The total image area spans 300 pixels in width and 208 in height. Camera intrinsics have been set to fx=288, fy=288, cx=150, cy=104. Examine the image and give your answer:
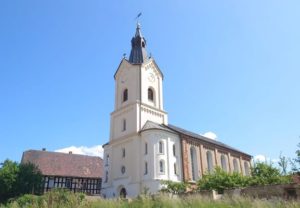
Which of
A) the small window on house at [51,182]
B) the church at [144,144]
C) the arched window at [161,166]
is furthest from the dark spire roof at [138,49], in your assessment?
the small window on house at [51,182]

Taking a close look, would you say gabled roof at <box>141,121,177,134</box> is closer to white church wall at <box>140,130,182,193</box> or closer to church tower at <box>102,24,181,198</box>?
church tower at <box>102,24,181,198</box>

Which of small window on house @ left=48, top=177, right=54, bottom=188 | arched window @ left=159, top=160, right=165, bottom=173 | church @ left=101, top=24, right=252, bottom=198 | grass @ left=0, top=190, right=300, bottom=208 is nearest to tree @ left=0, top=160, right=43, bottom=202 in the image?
small window on house @ left=48, top=177, right=54, bottom=188

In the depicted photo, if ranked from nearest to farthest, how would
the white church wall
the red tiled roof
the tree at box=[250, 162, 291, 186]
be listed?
the tree at box=[250, 162, 291, 186], the white church wall, the red tiled roof

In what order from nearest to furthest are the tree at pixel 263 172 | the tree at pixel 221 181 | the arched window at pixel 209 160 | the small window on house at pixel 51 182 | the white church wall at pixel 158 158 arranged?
the tree at pixel 221 181
the tree at pixel 263 172
the white church wall at pixel 158 158
the arched window at pixel 209 160
the small window on house at pixel 51 182

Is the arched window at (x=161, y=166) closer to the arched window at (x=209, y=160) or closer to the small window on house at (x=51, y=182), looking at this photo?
the arched window at (x=209, y=160)

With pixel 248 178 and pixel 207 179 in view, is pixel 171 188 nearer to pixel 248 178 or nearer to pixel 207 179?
pixel 207 179

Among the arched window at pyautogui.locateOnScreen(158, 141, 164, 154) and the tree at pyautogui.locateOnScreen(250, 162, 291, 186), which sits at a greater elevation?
the arched window at pyautogui.locateOnScreen(158, 141, 164, 154)

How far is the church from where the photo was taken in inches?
1255

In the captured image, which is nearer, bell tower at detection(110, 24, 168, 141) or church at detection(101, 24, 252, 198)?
church at detection(101, 24, 252, 198)

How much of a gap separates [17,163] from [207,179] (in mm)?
26585

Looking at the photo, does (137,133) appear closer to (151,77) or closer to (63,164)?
(151,77)

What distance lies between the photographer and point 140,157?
32812mm

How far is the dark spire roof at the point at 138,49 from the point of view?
41106 mm

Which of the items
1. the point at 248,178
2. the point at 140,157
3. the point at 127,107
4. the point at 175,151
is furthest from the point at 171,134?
the point at 248,178
